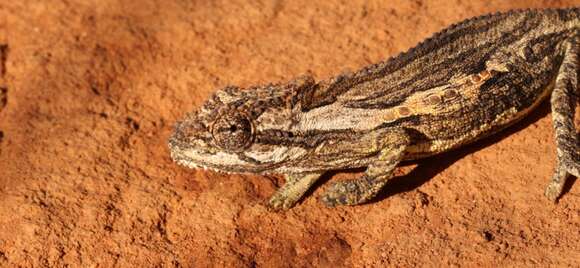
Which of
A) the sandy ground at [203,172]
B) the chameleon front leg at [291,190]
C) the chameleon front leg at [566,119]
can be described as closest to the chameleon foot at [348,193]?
the sandy ground at [203,172]

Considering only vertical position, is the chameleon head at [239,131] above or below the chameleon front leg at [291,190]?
above

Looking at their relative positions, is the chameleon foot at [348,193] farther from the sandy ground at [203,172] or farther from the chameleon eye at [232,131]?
the chameleon eye at [232,131]

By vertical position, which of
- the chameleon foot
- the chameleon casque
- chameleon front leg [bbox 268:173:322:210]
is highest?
the chameleon casque

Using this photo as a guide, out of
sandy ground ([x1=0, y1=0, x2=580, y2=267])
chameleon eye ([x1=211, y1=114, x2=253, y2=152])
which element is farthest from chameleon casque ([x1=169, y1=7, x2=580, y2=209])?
sandy ground ([x1=0, y1=0, x2=580, y2=267])

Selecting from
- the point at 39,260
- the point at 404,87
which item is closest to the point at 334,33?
the point at 404,87

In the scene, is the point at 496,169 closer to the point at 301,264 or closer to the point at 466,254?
the point at 466,254

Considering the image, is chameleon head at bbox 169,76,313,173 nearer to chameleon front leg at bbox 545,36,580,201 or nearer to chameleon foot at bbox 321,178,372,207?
chameleon foot at bbox 321,178,372,207
